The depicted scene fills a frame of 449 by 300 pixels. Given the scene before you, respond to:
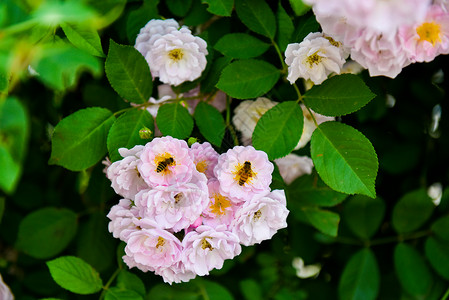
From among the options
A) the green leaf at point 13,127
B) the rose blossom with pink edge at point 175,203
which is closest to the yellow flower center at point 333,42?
the rose blossom with pink edge at point 175,203

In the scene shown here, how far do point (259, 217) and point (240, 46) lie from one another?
1.17 feet

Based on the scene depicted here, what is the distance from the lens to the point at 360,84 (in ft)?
3.11

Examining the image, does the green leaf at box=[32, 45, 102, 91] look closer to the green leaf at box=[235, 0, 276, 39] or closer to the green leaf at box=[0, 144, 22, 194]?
the green leaf at box=[0, 144, 22, 194]

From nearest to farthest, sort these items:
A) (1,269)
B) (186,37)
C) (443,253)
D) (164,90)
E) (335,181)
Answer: (335,181), (186,37), (164,90), (443,253), (1,269)

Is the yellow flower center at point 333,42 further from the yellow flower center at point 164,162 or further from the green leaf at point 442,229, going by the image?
the green leaf at point 442,229

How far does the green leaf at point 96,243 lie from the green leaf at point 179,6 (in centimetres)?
51

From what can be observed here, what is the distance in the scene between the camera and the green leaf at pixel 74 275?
3.53ft

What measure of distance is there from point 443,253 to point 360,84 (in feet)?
2.09

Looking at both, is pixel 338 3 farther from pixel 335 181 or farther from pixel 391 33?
pixel 335 181

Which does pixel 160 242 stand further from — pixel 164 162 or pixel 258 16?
pixel 258 16

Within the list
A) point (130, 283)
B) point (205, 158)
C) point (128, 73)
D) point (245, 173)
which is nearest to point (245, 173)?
point (245, 173)

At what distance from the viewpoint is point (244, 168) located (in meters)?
0.91

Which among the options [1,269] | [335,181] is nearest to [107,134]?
[335,181]

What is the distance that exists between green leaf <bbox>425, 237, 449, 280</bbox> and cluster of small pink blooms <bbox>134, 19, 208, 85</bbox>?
77 centimetres
